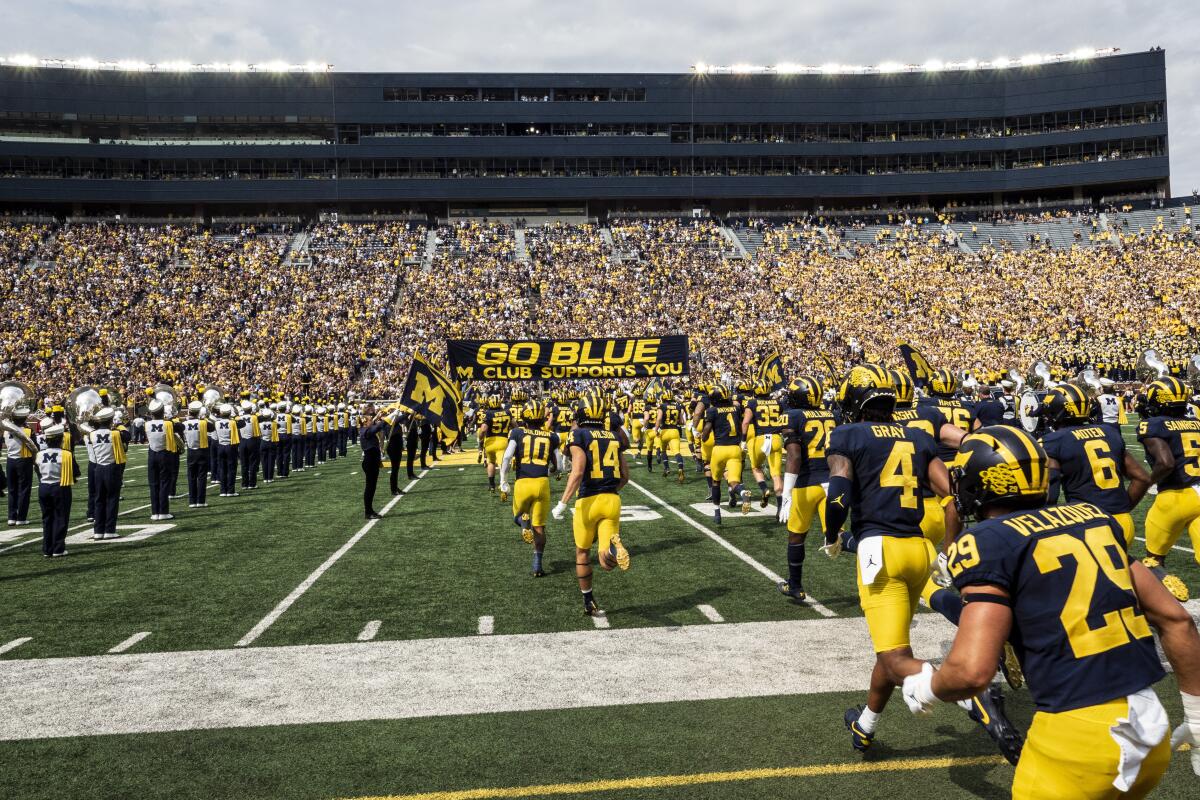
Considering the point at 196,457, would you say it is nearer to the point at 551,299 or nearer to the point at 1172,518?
the point at 1172,518

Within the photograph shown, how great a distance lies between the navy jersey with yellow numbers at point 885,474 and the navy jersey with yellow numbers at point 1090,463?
1604 mm

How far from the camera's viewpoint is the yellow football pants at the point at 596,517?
309 inches

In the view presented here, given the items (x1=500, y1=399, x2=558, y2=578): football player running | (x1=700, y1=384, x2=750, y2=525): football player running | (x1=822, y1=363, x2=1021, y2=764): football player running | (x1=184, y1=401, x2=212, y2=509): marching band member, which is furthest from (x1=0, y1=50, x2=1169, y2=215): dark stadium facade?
(x1=822, y1=363, x2=1021, y2=764): football player running

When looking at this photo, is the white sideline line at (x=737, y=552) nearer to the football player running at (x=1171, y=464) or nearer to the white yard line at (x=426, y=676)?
the white yard line at (x=426, y=676)

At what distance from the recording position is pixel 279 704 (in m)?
5.57

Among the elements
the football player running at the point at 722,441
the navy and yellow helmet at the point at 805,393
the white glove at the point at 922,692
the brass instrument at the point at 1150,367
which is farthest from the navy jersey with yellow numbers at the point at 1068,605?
the brass instrument at the point at 1150,367

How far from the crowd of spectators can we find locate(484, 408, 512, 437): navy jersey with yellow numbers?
2001cm

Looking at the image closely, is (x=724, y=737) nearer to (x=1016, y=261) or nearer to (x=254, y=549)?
(x=254, y=549)

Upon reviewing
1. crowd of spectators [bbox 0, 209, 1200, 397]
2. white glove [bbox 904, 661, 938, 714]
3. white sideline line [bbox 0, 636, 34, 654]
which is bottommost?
white sideline line [bbox 0, 636, 34, 654]

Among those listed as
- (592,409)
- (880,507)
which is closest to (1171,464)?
(880,507)

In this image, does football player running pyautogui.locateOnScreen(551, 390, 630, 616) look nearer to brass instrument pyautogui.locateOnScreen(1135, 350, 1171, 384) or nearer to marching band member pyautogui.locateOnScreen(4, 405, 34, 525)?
marching band member pyautogui.locateOnScreen(4, 405, 34, 525)

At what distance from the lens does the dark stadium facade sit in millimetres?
61656

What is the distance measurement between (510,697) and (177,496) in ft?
50.8

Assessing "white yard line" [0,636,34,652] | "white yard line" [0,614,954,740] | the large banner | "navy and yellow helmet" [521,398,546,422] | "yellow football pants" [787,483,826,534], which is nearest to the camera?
"white yard line" [0,614,954,740]
